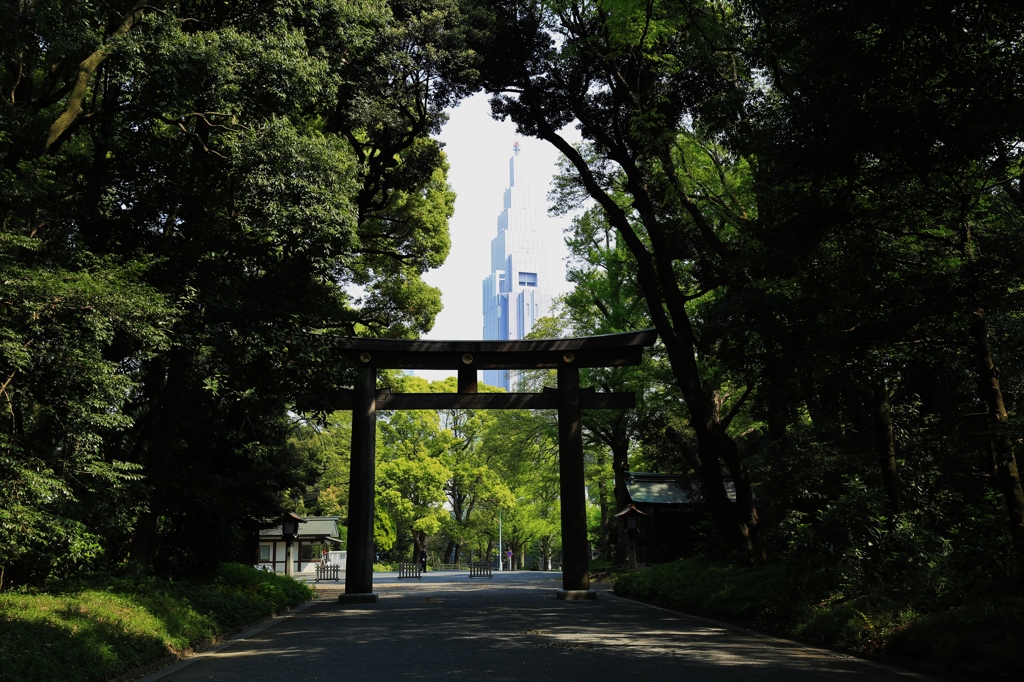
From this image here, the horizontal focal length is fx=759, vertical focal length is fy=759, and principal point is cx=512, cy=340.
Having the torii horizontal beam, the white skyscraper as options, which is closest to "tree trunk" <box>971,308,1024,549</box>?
the torii horizontal beam

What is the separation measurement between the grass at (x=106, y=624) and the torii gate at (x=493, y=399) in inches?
184

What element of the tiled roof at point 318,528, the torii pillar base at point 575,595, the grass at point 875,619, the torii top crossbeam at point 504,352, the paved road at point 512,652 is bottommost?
the torii pillar base at point 575,595

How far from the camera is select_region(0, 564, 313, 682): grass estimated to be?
22.7 ft

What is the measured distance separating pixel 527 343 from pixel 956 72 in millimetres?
13485

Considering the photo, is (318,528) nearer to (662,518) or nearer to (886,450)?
(662,518)

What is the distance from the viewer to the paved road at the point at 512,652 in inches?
305

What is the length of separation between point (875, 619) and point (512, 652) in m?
4.47

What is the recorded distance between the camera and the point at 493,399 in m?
19.8

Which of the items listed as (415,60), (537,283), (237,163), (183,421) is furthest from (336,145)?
(537,283)

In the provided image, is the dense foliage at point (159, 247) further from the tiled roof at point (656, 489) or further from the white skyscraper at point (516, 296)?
the white skyscraper at point (516, 296)

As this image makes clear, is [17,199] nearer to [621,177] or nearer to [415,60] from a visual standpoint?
[415,60]

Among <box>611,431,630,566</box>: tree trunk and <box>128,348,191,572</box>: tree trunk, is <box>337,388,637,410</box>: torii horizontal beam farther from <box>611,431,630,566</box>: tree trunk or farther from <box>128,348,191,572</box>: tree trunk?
<box>611,431,630,566</box>: tree trunk

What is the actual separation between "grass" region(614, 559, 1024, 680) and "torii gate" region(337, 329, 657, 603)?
12.3 feet

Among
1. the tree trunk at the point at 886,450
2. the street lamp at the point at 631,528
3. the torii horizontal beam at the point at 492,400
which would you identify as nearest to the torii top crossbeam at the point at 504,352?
the torii horizontal beam at the point at 492,400
